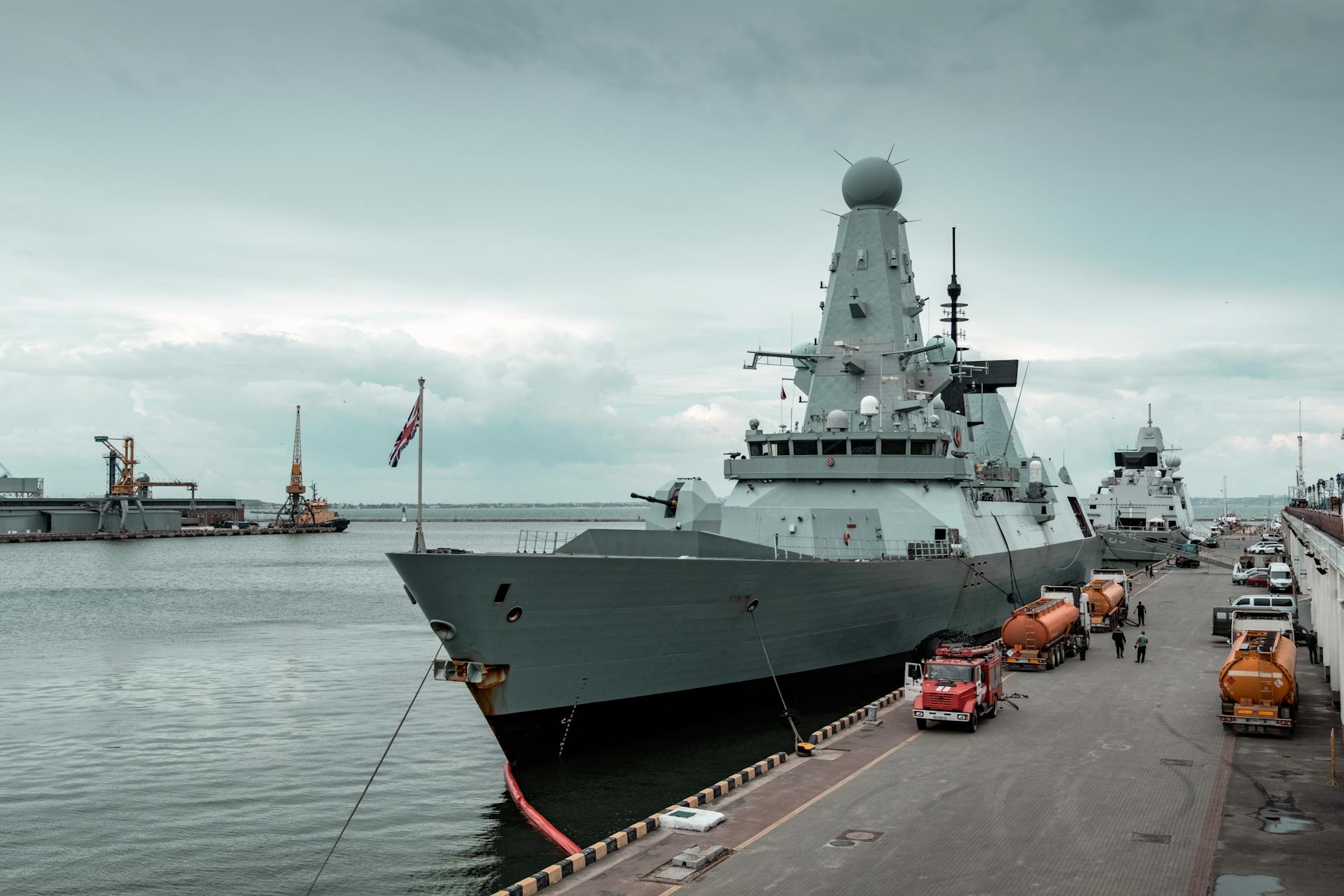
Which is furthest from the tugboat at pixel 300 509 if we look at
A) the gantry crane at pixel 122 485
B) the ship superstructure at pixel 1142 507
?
the ship superstructure at pixel 1142 507

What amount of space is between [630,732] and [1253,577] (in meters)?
36.1

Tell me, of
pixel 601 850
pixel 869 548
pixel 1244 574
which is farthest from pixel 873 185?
pixel 1244 574

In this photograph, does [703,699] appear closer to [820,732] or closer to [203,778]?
[820,732]

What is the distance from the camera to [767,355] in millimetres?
28109

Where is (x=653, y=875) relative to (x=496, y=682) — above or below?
below

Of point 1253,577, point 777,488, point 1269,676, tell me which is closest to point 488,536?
point 1253,577

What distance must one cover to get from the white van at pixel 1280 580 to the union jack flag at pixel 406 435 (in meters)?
34.6

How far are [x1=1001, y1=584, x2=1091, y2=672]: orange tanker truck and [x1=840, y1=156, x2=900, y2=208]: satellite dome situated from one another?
39.4 feet

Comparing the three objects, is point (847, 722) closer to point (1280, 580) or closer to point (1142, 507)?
point (1280, 580)

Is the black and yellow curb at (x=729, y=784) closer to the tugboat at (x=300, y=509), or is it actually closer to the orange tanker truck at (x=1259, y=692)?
the orange tanker truck at (x=1259, y=692)

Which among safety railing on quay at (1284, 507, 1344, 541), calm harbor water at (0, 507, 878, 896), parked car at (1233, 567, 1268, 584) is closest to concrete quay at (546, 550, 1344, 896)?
calm harbor water at (0, 507, 878, 896)

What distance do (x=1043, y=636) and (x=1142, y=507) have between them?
52.7m

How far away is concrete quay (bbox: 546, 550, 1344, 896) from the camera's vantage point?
9906 millimetres

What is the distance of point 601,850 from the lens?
10.7m
